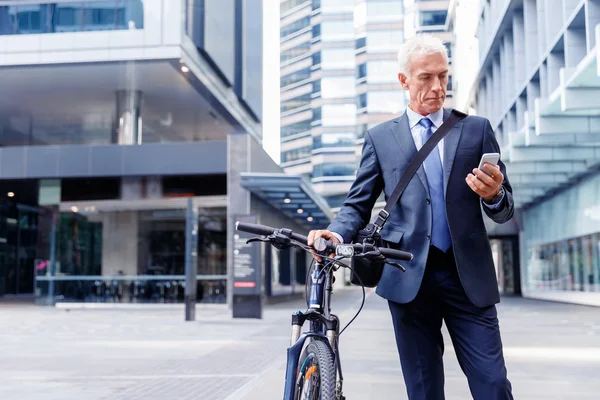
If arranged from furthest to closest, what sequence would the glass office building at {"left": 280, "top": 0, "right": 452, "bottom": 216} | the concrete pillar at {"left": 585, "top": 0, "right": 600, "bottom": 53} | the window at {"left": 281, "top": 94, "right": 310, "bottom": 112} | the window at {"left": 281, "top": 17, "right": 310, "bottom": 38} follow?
the window at {"left": 281, "top": 17, "right": 310, "bottom": 38} < the window at {"left": 281, "top": 94, "right": 310, "bottom": 112} < the glass office building at {"left": 280, "top": 0, "right": 452, "bottom": 216} < the concrete pillar at {"left": 585, "top": 0, "right": 600, "bottom": 53}

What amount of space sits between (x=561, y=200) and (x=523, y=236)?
25.7 ft

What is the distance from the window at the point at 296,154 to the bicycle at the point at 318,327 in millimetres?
80111

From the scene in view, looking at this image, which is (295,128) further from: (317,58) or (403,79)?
(403,79)

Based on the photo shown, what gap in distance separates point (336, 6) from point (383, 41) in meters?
7.77

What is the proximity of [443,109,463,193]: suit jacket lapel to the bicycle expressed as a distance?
16.8 inches

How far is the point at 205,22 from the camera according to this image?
28422mm

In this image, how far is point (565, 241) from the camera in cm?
3112

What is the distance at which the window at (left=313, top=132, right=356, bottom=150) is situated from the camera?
265 ft

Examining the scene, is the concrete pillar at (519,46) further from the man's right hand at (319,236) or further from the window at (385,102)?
the window at (385,102)

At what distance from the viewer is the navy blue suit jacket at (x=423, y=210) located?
3.08 m

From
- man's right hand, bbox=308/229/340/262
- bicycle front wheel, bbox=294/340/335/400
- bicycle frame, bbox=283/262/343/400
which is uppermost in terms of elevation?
man's right hand, bbox=308/229/340/262

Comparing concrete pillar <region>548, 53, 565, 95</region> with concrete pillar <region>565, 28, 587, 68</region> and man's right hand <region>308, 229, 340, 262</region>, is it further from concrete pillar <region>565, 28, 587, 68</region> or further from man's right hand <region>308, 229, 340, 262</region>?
man's right hand <region>308, 229, 340, 262</region>

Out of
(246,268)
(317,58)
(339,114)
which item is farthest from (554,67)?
(317,58)

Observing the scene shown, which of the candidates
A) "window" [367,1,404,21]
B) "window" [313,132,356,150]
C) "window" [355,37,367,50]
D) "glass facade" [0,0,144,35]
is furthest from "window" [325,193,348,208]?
"glass facade" [0,0,144,35]
